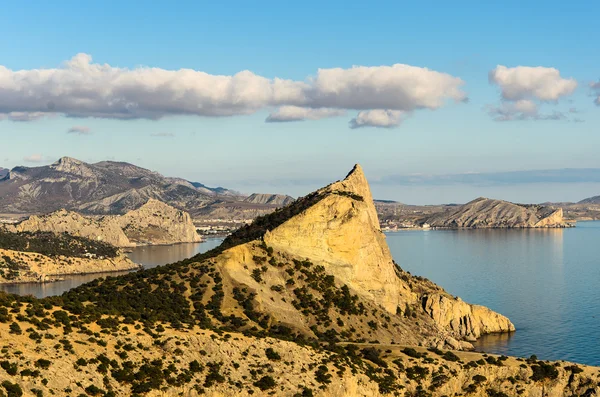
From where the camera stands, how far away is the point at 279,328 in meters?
95.3

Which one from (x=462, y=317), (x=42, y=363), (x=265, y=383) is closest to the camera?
(x=42, y=363)

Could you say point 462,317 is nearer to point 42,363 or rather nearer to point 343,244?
point 343,244

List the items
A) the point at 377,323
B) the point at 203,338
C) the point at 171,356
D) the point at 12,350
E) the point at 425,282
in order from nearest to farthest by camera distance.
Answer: the point at 12,350 → the point at 171,356 → the point at 203,338 → the point at 377,323 → the point at 425,282

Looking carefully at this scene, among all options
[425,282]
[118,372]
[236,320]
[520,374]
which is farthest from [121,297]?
[425,282]

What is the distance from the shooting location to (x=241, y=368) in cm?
6644

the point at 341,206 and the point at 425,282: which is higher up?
the point at 341,206

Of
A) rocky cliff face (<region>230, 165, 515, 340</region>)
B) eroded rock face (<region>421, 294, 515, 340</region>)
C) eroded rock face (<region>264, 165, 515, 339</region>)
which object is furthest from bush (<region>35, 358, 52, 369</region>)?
eroded rock face (<region>421, 294, 515, 340</region>)

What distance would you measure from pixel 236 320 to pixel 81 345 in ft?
113

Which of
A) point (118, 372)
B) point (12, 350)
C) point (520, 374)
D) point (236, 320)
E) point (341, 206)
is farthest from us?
point (341, 206)

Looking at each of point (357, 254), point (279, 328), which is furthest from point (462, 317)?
point (279, 328)

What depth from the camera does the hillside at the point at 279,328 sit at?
59.3 m

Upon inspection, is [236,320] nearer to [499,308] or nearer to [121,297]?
[121,297]

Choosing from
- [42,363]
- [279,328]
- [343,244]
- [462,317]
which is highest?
[343,244]

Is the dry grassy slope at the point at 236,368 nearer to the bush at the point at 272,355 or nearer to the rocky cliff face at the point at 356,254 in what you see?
the bush at the point at 272,355
